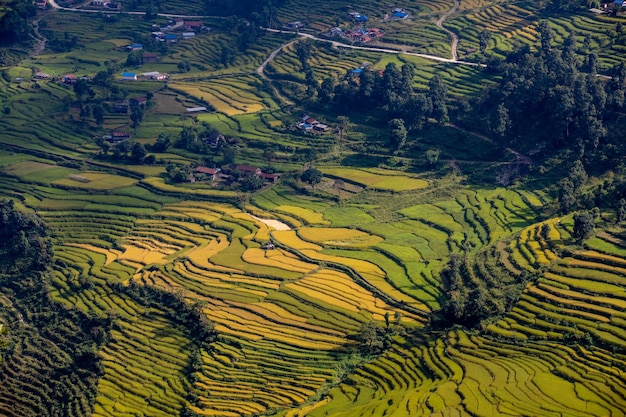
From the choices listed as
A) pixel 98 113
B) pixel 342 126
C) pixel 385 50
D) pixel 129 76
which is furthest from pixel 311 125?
pixel 129 76

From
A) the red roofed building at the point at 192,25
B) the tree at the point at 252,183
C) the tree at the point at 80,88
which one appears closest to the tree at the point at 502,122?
the tree at the point at 252,183

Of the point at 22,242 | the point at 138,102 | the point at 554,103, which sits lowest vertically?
the point at 22,242

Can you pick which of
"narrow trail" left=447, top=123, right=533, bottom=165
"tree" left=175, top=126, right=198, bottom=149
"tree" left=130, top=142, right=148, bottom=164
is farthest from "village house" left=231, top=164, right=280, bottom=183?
"narrow trail" left=447, top=123, right=533, bottom=165

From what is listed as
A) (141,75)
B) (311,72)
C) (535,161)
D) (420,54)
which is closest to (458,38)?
(420,54)

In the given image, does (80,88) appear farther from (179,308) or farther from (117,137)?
(179,308)

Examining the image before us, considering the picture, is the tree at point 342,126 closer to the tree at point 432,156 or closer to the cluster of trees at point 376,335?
the tree at point 432,156

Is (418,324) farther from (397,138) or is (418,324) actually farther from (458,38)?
(458,38)
